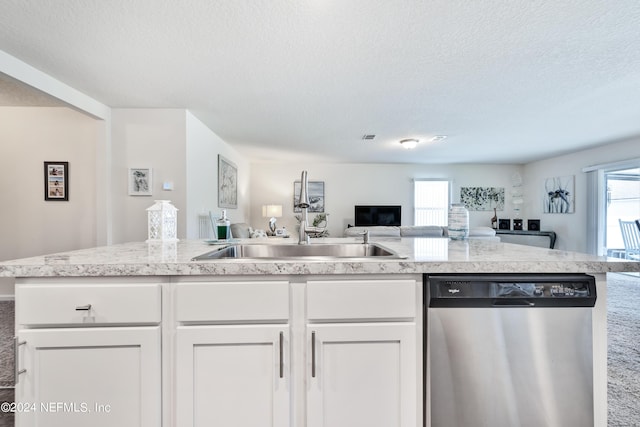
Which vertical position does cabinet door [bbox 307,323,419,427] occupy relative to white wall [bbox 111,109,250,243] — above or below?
below

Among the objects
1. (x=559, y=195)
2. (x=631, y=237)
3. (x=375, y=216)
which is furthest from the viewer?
(x=375, y=216)

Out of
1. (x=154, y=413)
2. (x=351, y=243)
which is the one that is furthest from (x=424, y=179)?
(x=154, y=413)

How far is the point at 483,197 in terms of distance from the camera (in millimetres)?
7320

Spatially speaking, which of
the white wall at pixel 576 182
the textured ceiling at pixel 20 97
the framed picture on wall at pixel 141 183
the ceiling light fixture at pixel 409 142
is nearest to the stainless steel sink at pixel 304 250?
the framed picture on wall at pixel 141 183

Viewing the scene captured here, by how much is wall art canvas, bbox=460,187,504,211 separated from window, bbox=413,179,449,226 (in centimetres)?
47

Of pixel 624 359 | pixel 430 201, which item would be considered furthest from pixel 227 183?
pixel 624 359

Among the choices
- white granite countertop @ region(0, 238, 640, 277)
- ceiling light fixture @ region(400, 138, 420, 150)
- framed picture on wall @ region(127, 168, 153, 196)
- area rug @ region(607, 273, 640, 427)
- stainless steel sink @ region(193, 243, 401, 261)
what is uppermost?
ceiling light fixture @ region(400, 138, 420, 150)

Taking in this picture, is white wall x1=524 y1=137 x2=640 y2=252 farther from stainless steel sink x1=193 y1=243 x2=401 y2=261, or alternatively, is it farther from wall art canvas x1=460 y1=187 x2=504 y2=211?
stainless steel sink x1=193 y1=243 x2=401 y2=261

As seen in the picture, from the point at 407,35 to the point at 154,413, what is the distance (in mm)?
2431

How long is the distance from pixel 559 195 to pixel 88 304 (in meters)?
7.70

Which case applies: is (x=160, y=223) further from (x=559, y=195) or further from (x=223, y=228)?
(x=559, y=195)

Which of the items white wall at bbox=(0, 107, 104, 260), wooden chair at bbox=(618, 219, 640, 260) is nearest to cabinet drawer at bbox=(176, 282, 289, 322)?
white wall at bbox=(0, 107, 104, 260)

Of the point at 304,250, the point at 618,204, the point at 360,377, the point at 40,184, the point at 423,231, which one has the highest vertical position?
the point at 40,184

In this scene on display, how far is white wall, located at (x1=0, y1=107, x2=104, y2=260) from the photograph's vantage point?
3527 millimetres
